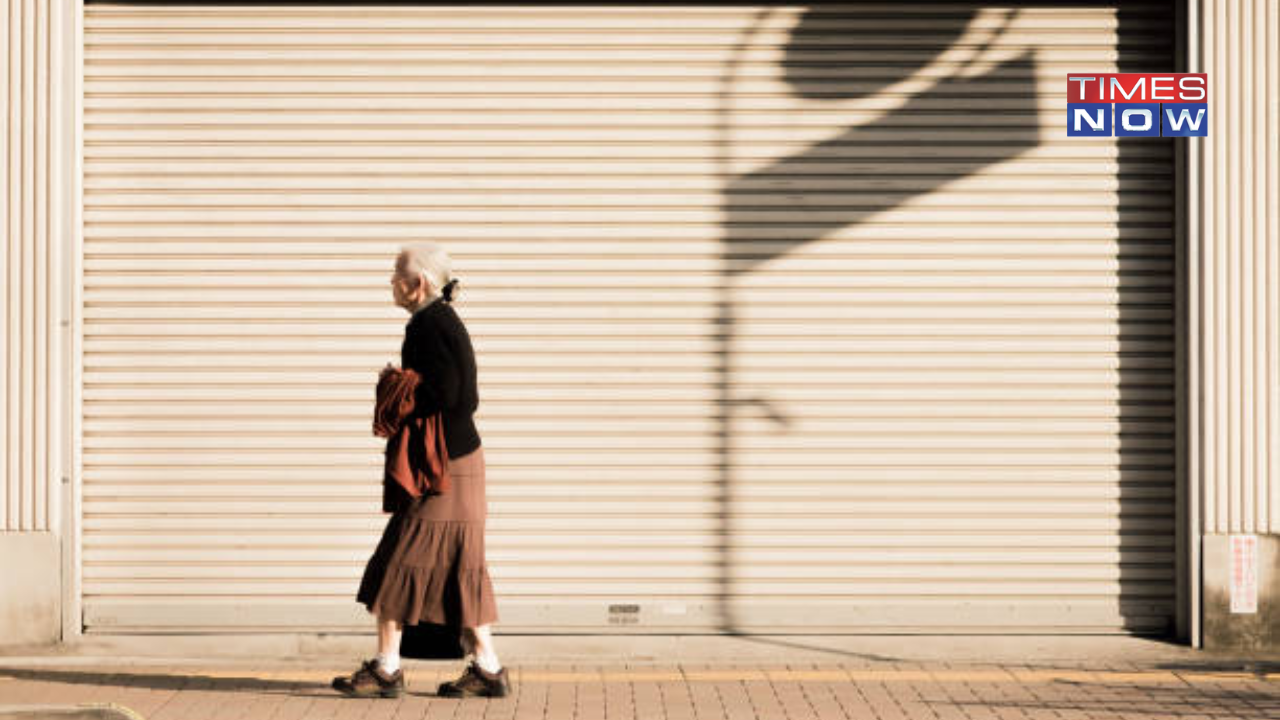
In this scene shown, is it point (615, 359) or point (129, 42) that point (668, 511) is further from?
point (129, 42)

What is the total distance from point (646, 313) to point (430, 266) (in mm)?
1798

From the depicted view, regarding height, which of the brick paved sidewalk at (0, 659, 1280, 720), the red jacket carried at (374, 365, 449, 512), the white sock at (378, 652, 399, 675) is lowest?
the brick paved sidewalk at (0, 659, 1280, 720)

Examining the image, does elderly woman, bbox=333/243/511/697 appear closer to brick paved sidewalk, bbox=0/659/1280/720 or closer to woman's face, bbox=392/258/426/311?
woman's face, bbox=392/258/426/311

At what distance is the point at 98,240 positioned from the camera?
10.0m

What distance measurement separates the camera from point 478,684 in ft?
28.2

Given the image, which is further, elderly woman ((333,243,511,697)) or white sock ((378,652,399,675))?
white sock ((378,652,399,675))

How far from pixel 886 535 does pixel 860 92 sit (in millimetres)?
2218

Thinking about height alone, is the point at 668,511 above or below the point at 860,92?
below

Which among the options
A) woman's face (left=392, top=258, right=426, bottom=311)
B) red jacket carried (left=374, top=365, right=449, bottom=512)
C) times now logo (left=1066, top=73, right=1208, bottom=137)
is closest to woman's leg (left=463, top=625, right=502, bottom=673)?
red jacket carried (left=374, top=365, right=449, bottom=512)

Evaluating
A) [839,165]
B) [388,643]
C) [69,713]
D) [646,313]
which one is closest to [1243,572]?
[839,165]

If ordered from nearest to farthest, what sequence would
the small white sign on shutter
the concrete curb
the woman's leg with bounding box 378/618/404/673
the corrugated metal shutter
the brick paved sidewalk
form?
the concrete curb
the brick paved sidewalk
the woman's leg with bounding box 378/618/404/673
the small white sign on shutter
the corrugated metal shutter

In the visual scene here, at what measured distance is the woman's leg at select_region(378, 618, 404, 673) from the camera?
27.9ft

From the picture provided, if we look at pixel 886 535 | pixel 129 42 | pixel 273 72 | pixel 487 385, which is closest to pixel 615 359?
pixel 487 385

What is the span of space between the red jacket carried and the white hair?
15.6 inches
